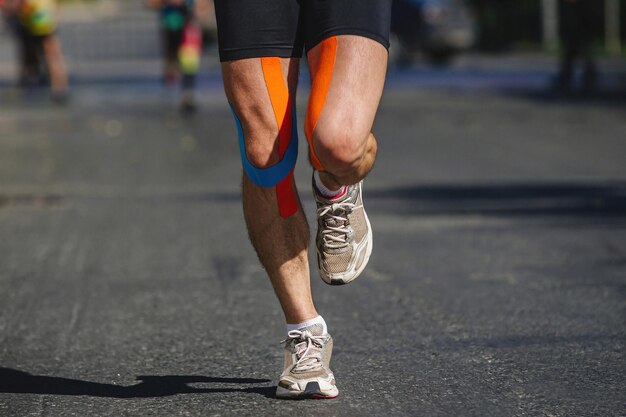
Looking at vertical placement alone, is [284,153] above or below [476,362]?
above

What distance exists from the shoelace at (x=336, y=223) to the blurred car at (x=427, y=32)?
914 inches

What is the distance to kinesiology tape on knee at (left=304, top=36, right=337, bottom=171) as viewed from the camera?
3.73 m

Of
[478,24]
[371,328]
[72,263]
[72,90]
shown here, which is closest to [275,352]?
[371,328]

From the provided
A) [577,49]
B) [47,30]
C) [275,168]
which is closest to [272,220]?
[275,168]

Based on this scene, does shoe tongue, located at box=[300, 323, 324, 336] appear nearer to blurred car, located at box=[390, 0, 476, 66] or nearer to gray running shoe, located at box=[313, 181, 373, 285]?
gray running shoe, located at box=[313, 181, 373, 285]

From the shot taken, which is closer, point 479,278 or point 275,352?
point 275,352

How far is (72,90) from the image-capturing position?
66.2 feet

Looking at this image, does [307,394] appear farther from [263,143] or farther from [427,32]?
[427,32]

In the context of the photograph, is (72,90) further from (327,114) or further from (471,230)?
(327,114)

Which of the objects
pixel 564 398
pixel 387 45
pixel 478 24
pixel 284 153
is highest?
pixel 387 45

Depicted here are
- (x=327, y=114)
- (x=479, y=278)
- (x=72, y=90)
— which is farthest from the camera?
(x=72, y=90)

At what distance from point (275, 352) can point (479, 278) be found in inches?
65.9

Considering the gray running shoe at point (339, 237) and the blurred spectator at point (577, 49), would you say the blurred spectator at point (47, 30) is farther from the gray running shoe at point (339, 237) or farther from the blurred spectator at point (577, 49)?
the gray running shoe at point (339, 237)

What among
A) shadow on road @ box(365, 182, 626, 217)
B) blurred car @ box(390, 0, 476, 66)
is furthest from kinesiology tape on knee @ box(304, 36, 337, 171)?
blurred car @ box(390, 0, 476, 66)
